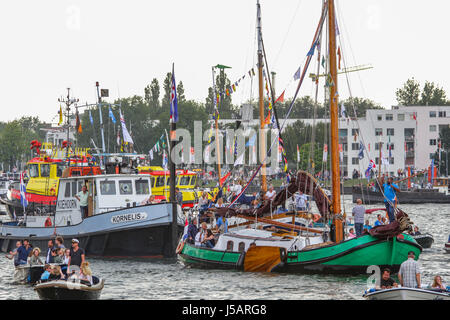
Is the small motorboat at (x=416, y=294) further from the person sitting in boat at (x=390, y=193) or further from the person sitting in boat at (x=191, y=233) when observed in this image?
the person sitting in boat at (x=191, y=233)

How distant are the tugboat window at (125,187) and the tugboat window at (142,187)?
0.41 metres

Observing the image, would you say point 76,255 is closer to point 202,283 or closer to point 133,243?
point 202,283

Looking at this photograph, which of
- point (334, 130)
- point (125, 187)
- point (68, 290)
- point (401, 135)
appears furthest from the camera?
point (401, 135)

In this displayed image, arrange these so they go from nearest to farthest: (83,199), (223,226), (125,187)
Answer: (223,226) < (83,199) < (125,187)

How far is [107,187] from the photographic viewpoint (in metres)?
38.8

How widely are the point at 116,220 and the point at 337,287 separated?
13.0m

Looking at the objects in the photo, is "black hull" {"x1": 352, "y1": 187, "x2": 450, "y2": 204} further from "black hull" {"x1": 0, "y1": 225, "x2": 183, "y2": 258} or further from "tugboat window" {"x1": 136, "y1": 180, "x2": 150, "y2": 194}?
"black hull" {"x1": 0, "y1": 225, "x2": 183, "y2": 258}

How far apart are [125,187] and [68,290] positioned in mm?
16153

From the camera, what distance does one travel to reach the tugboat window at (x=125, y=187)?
Result: 39188 millimetres

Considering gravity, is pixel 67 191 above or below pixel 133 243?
above

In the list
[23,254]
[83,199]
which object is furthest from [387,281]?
[83,199]

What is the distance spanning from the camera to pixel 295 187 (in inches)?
1314
